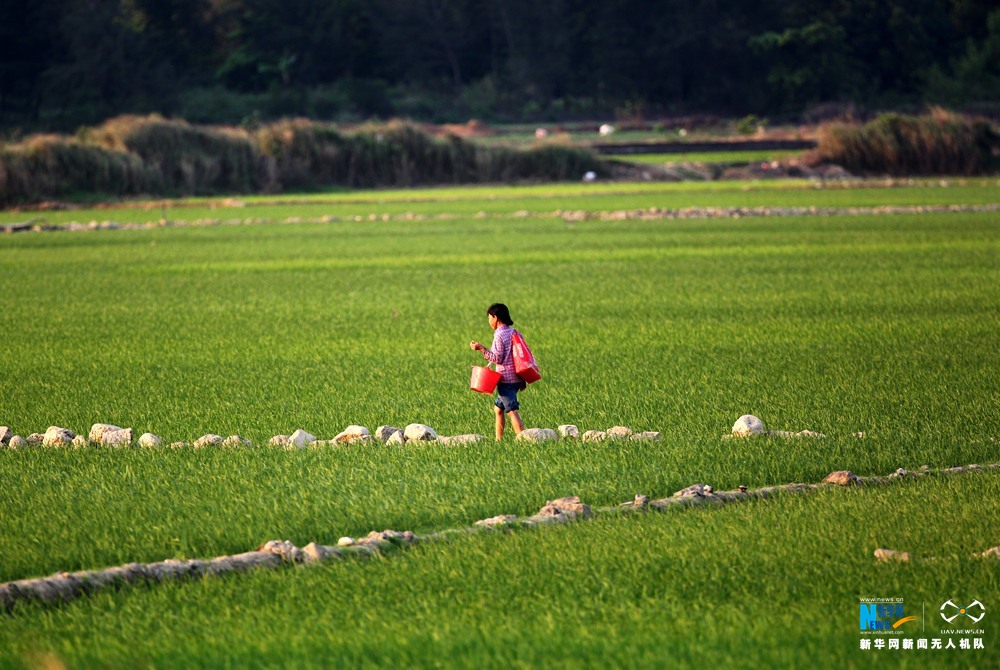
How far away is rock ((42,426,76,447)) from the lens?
9281 millimetres

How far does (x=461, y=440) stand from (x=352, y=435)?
0.78 metres

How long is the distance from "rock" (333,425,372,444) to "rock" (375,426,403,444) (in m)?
0.07

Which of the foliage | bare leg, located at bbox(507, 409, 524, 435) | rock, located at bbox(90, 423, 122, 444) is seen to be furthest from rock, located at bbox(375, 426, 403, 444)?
the foliage

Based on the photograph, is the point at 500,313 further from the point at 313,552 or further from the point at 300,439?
the point at 313,552

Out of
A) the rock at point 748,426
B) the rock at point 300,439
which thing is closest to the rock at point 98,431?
the rock at point 300,439

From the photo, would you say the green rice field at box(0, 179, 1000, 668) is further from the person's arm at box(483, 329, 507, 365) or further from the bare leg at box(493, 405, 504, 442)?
the person's arm at box(483, 329, 507, 365)

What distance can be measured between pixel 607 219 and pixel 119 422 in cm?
2663

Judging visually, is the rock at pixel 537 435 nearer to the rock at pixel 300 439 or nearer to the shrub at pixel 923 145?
the rock at pixel 300 439

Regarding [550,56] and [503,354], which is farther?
[550,56]

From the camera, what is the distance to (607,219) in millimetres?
36125

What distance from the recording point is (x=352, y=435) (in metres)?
9.24

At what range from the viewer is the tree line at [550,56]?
279 feet

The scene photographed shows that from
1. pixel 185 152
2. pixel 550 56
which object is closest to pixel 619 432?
pixel 185 152

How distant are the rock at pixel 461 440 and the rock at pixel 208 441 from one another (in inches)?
60.8
